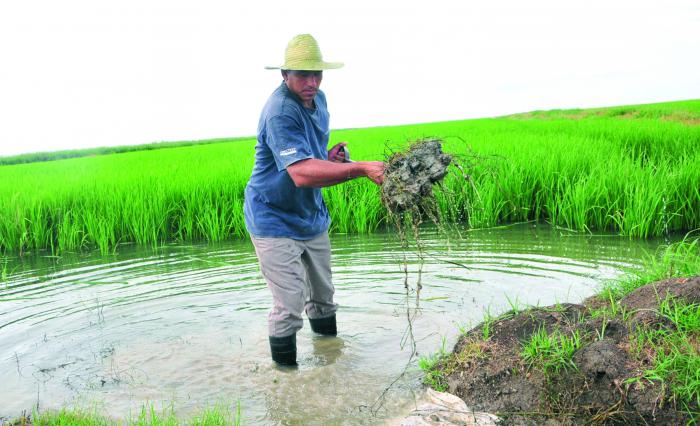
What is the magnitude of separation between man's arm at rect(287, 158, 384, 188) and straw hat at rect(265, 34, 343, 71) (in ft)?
1.59

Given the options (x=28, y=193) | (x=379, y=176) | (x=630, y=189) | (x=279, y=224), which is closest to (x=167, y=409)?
(x=279, y=224)

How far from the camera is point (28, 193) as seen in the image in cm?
862

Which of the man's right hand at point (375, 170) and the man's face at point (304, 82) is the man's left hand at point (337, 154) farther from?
the man's right hand at point (375, 170)

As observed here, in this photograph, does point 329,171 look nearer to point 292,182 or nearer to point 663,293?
point 292,182

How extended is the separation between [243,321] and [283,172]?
1.51m

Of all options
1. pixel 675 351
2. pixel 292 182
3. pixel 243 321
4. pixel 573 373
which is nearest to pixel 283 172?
pixel 292 182

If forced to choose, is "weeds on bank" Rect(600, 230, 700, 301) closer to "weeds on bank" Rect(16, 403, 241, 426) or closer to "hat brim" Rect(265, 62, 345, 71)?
"hat brim" Rect(265, 62, 345, 71)

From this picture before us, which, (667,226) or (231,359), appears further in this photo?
(667,226)

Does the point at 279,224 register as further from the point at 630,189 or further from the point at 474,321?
the point at 630,189

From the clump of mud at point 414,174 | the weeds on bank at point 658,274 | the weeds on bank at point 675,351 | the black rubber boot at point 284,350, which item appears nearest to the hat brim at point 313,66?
the clump of mud at point 414,174

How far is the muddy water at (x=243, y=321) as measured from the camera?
3074 mm

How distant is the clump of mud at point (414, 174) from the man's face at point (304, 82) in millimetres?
601

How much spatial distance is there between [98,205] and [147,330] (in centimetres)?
437

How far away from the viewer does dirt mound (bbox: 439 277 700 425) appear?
98.3 inches
